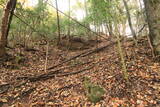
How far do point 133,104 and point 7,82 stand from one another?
4113 mm

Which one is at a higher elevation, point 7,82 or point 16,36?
point 16,36

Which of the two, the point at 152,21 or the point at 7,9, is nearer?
the point at 152,21

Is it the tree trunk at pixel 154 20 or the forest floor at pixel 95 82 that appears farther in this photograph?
the tree trunk at pixel 154 20

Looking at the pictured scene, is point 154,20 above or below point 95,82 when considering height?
above

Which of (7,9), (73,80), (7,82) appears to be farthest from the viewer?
(7,9)

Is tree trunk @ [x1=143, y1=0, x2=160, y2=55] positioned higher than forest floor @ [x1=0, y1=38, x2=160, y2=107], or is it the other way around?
tree trunk @ [x1=143, y1=0, x2=160, y2=55]

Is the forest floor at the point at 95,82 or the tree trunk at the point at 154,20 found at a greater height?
the tree trunk at the point at 154,20

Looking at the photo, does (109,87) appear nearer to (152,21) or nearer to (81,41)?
(152,21)

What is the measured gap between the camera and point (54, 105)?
3391mm

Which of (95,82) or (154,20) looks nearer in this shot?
(95,82)

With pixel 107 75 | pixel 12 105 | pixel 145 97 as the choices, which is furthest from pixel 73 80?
pixel 145 97

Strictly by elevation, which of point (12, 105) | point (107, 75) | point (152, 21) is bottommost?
point (12, 105)

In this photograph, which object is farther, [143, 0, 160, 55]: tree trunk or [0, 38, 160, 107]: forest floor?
[143, 0, 160, 55]: tree trunk

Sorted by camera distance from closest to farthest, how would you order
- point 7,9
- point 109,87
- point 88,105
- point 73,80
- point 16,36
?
1. point 88,105
2. point 109,87
3. point 73,80
4. point 7,9
5. point 16,36
